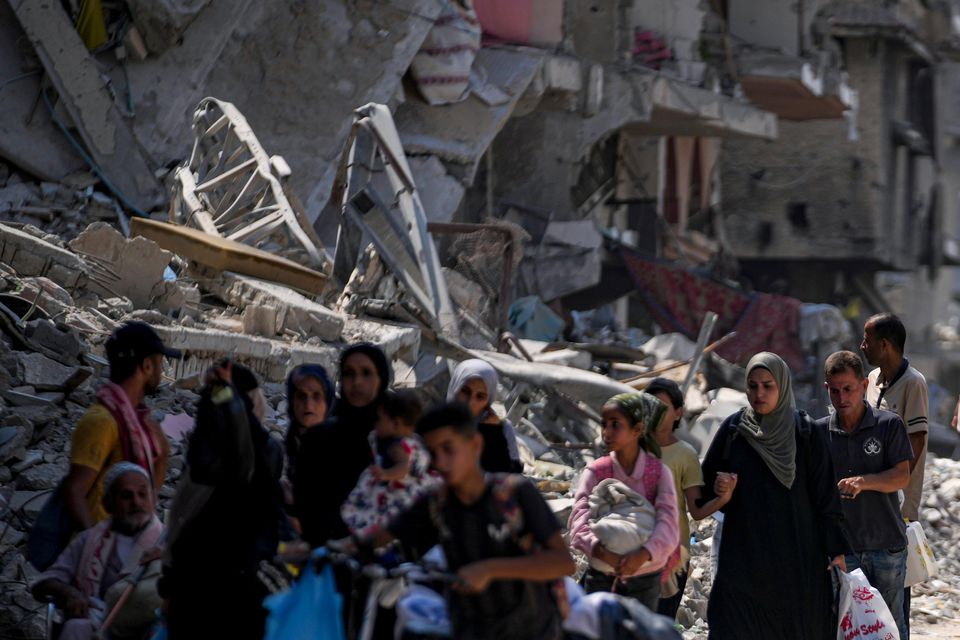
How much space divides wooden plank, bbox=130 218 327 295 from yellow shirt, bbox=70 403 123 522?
617cm

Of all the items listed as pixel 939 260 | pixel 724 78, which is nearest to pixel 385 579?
pixel 724 78

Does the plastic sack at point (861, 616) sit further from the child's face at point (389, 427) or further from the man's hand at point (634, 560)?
the child's face at point (389, 427)

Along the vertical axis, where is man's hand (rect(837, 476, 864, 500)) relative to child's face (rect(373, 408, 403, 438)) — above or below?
below

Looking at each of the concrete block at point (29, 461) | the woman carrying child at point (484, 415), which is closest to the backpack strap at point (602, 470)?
the woman carrying child at point (484, 415)

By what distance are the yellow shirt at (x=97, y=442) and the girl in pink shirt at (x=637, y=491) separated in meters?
1.52

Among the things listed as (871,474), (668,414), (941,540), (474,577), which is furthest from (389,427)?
(941,540)

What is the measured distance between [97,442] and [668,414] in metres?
2.26

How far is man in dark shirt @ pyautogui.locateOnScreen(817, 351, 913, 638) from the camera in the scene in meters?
6.15

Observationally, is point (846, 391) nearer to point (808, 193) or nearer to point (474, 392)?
point (474, 392)

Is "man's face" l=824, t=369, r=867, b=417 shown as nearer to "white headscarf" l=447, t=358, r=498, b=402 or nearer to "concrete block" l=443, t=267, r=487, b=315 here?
"white headscarf" l=447, t=358, r=498, b=402

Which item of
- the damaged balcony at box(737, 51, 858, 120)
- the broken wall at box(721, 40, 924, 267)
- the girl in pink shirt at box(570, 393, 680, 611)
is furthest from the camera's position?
the broken wall at box(721, 40, 924, 267)

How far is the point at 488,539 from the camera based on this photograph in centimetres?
391

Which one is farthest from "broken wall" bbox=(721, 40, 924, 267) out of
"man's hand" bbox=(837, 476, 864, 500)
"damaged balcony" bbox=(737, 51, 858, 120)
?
"man's hand" bbox=(837, 476, 864, 500)

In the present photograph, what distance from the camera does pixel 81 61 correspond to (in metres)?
13.5
